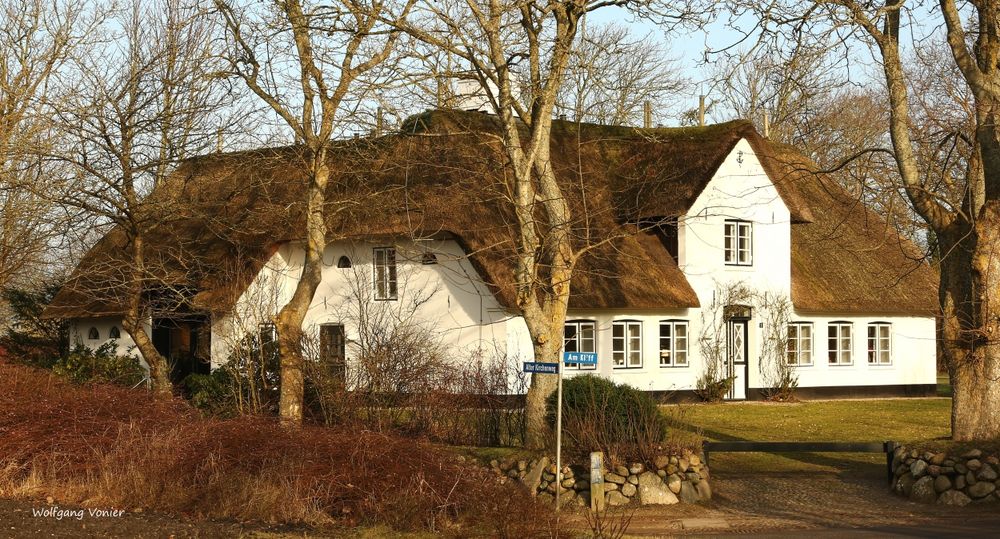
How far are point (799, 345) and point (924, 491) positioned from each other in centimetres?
1551

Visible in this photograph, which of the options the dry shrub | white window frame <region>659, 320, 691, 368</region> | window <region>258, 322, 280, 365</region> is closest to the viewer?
the dry shrub

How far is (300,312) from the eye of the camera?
62.2 ft

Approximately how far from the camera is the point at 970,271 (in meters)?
15.4

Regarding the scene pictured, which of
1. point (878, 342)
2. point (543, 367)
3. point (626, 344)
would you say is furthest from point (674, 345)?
point (543, 367)

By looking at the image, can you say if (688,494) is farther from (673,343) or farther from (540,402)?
(673,343)

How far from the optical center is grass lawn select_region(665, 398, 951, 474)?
59.0 ft

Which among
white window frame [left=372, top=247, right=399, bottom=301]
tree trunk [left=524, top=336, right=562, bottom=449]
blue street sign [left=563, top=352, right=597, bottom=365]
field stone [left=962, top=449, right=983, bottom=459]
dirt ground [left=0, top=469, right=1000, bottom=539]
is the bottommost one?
dirt ground [left=0, top=469, right=1000, bottom=539]

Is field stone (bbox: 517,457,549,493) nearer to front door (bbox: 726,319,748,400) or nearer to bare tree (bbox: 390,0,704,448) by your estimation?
bare tree (bbox: 390,0,704,448)

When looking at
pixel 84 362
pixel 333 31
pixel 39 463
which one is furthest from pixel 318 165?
Result: pixel 84 362

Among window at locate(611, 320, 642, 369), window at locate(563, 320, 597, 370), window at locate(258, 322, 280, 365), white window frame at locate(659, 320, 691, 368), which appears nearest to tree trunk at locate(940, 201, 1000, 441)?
window at locate(258, 322, 280, 365)

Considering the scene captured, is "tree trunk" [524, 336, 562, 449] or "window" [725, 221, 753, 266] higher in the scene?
"window" [725, 221, 753, 266]

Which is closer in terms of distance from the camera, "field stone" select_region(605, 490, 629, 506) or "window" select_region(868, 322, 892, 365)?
"field stone" select_region(605, 490, 629, 506)

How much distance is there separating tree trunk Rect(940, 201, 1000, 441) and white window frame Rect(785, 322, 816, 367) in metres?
14.0

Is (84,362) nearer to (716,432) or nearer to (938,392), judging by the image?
(716,432)
